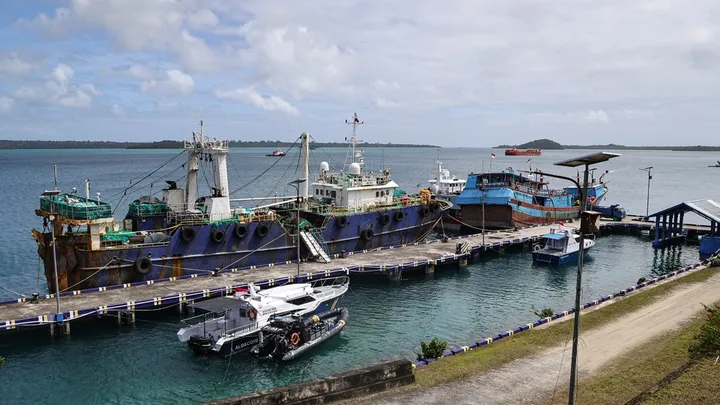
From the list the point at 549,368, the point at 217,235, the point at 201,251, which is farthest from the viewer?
the point at 217,235

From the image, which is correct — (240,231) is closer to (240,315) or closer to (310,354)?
(240,315)

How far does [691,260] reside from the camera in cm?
4425

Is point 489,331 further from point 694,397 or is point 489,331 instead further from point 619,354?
point 694,397

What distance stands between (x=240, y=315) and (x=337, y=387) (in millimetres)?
10254

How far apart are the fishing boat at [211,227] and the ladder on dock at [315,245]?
77 mm

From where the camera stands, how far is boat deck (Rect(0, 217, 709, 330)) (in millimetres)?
25062

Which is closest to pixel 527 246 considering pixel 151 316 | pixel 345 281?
pixel 345 281

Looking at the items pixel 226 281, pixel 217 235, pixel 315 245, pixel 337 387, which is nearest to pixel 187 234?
pixel 217 235

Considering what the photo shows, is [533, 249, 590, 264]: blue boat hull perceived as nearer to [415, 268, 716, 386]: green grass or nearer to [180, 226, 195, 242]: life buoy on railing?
[415, 268, 716, 386]: green grass

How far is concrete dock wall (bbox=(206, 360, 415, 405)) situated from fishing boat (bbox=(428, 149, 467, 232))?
40.8 metres

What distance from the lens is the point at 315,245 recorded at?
119 ft

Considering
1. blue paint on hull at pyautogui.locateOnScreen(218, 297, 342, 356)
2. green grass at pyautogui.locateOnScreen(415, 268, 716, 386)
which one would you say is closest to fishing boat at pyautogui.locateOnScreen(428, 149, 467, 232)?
green grass at pyautogui.locateOnScreen(415, 268, 716, 386)

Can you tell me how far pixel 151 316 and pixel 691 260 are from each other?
42.8 meters

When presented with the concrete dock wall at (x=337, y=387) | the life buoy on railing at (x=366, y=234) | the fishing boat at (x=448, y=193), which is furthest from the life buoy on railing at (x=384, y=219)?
the concrete dock wall at (x=337, y=387)
